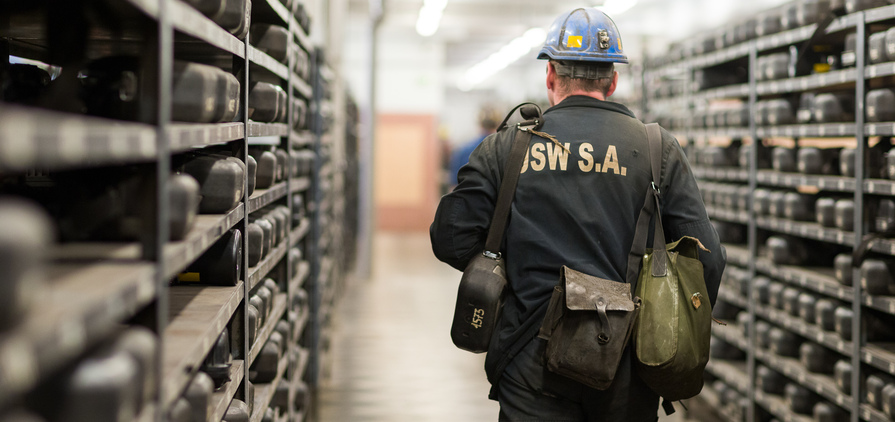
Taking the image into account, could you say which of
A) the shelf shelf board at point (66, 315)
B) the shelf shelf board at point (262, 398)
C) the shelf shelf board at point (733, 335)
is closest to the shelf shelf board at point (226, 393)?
the shelf shelf board at point (262, 398)

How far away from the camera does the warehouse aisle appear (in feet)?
17.0

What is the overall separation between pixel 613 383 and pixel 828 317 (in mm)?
2199

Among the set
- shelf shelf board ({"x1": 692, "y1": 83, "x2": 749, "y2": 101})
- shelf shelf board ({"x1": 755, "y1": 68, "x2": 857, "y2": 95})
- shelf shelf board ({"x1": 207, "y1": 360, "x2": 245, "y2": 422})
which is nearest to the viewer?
shelf shelf board ({"x1": 207, "y1": 360, "x2": 245, "y2": 422})

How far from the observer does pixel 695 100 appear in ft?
19.0

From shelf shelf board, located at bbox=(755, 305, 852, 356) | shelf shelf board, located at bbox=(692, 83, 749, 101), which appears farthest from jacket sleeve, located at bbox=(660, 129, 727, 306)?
shelf shelf board, located at bbox=(692, 83, 749, 101)

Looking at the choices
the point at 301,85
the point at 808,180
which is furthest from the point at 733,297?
the point at 301,85

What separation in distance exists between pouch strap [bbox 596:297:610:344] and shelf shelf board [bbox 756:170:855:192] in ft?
6.99

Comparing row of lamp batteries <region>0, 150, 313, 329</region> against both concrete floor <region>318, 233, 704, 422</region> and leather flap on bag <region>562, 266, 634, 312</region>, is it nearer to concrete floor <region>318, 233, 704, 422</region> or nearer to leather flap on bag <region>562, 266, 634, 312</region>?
leather flap on bag <region>562, 266, 634, 312</region>

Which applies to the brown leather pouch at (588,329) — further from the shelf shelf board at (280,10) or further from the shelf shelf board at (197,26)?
the shelf shelf board at (280,10)

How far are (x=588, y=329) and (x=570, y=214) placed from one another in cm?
A: 35

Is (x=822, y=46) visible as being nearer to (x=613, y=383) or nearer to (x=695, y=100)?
(x=695, y=100)

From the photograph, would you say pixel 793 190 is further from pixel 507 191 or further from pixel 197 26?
pixel 197 26

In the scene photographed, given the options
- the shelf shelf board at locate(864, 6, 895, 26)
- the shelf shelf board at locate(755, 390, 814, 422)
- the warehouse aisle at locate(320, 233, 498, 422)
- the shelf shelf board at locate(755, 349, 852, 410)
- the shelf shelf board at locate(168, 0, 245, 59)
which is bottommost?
the warehouse aisle at locate(320, 233, 498, 422)

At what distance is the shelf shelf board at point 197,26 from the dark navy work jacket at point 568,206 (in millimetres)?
800
